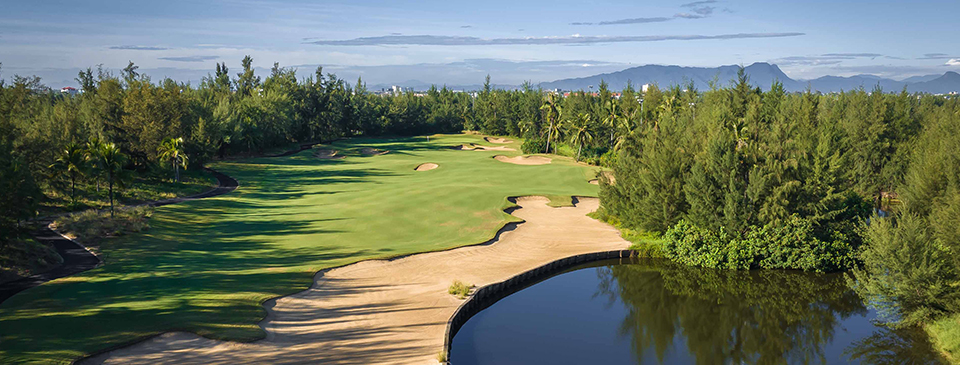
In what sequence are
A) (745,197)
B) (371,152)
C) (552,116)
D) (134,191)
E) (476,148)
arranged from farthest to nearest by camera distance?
(476,148), (371,152), (552,116), (134,191), (745,197)

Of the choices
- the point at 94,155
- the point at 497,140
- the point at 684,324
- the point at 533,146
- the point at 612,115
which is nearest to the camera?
the point at 684,324

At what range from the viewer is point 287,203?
4269 cm

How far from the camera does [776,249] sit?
2934cm

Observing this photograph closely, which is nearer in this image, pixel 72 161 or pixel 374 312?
pixel 374 312

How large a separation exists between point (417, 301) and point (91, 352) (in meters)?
10.3

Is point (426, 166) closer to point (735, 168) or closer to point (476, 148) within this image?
point (476, 148)

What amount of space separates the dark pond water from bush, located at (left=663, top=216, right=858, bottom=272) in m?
0.67

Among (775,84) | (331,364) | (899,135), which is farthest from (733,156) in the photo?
(775,84)

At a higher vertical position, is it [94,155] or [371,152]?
[94,155]

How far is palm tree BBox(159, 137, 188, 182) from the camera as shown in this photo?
155 ft

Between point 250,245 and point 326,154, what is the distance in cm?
5114

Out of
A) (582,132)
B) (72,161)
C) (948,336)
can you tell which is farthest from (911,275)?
(582,132)

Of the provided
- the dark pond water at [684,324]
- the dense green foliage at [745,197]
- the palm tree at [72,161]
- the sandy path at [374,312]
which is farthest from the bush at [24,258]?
the dense green foliage at [745,197]

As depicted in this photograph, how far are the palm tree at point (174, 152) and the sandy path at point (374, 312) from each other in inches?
1120
